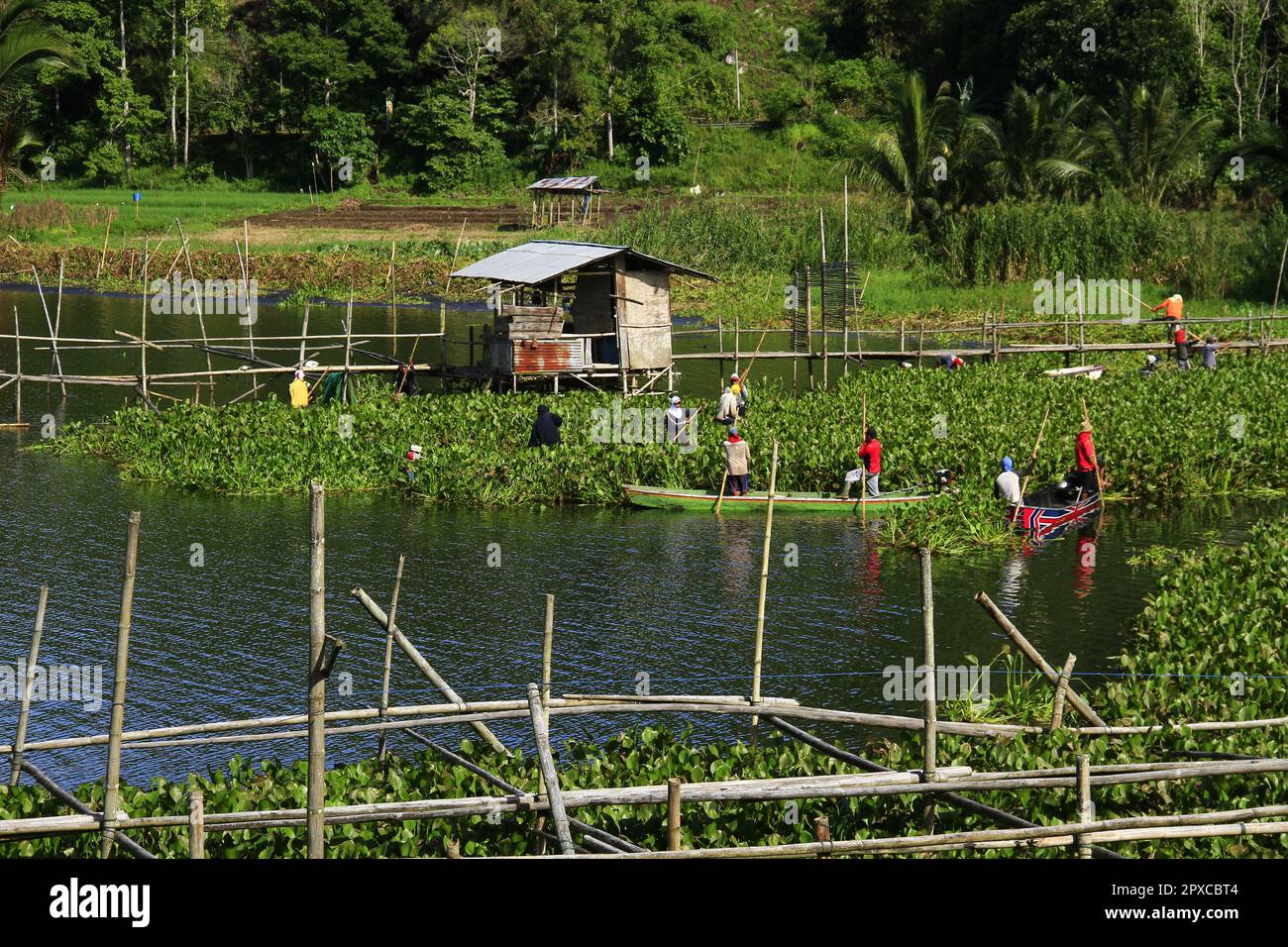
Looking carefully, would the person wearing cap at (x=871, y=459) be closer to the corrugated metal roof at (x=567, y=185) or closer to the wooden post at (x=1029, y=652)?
the wooden post at (x=1029, y=652)

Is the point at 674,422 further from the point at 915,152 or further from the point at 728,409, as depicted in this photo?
the point at 915,152

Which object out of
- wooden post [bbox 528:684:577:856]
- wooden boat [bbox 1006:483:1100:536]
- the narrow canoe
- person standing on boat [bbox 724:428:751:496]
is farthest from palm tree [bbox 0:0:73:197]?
wooden post [bbox 528:684:577:856]

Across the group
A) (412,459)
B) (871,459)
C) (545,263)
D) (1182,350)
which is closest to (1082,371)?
(1182,350)

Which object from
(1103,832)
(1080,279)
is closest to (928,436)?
(1103,832)

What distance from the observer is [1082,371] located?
33375mm

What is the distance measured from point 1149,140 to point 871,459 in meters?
28.3

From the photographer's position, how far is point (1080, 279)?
44.7 metres

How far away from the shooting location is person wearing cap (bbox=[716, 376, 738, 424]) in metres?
26.5

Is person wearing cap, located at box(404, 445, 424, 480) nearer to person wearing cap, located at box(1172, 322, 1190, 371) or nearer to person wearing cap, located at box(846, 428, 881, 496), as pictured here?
person wearing cap, located at box(846, 428, 881, 496)

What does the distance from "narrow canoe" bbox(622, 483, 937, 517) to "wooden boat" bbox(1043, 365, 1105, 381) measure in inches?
394

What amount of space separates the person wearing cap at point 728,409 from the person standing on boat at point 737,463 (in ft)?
6.23

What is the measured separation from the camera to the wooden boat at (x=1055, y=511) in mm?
23000

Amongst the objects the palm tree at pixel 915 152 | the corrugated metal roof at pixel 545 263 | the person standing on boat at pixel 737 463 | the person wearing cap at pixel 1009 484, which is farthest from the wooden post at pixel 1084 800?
the palm tree at pixel 915 152

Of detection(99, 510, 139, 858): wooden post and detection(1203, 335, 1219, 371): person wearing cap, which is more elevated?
detection(1203, 335, 1219, 371): person wearing cap
